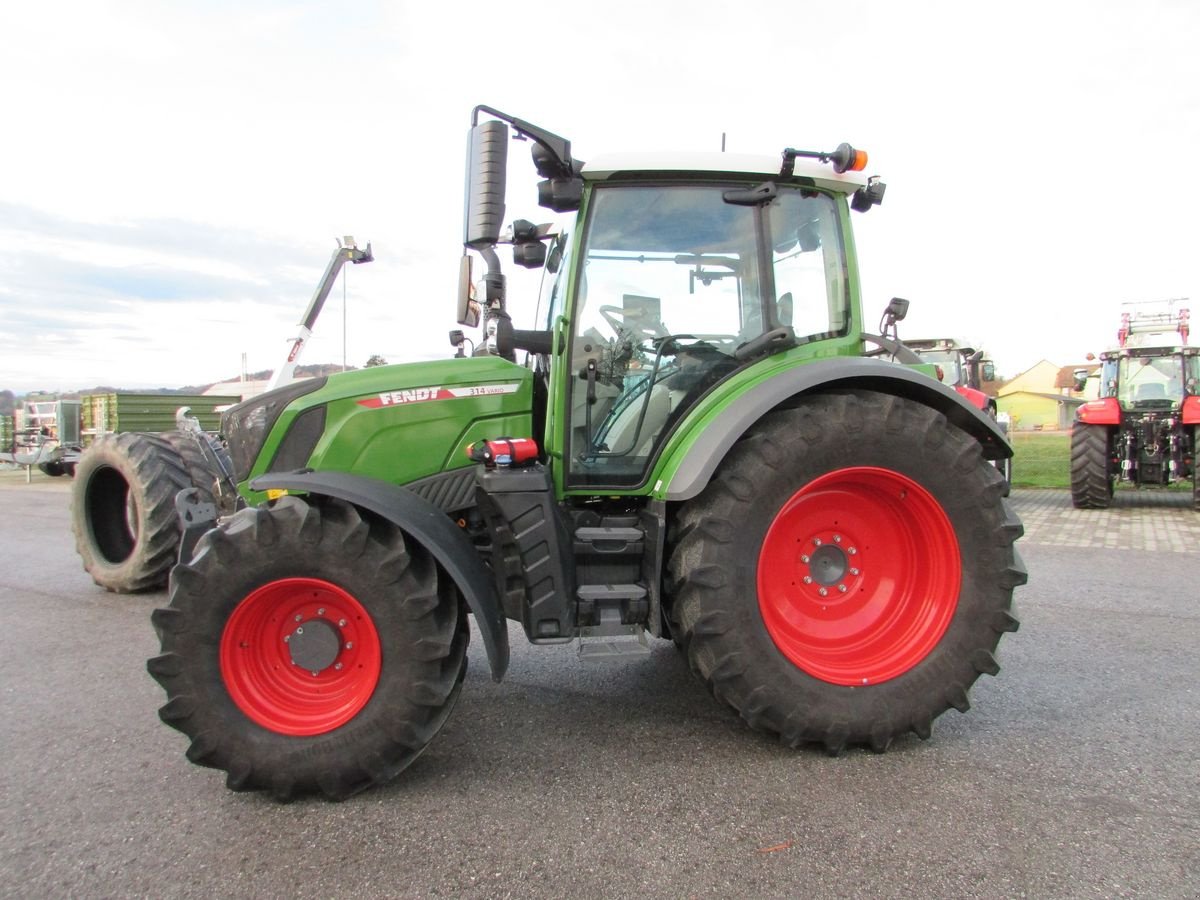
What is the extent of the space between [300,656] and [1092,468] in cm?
1002

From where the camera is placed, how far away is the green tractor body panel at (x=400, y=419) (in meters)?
3.00

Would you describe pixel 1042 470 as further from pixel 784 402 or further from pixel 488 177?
pixel 488 177

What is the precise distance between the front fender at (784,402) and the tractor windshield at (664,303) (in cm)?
22

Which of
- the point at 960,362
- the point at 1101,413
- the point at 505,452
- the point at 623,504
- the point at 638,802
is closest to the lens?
the point at 638,802

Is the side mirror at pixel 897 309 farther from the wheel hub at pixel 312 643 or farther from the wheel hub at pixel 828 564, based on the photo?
the wheel hub at pixel 312 643

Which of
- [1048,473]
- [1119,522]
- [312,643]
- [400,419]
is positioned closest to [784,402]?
[400,419]

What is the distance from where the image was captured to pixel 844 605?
10.3ft

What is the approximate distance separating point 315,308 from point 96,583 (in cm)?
260

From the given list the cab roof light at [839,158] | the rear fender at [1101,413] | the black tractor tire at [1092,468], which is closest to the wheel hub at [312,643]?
the cab roof light at [839,158]

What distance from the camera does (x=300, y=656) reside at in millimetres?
2684

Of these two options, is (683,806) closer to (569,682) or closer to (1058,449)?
(569,682)

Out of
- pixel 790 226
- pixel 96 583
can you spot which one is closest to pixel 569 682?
pixel 790 226

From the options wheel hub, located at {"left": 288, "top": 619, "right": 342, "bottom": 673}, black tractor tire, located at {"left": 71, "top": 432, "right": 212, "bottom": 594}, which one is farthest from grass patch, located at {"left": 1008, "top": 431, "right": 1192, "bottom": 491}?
wheel hub, located at {"left": 288, "top": 619, "right": 342, "bottom": 673}

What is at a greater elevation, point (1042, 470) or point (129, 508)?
point (129, 508)
